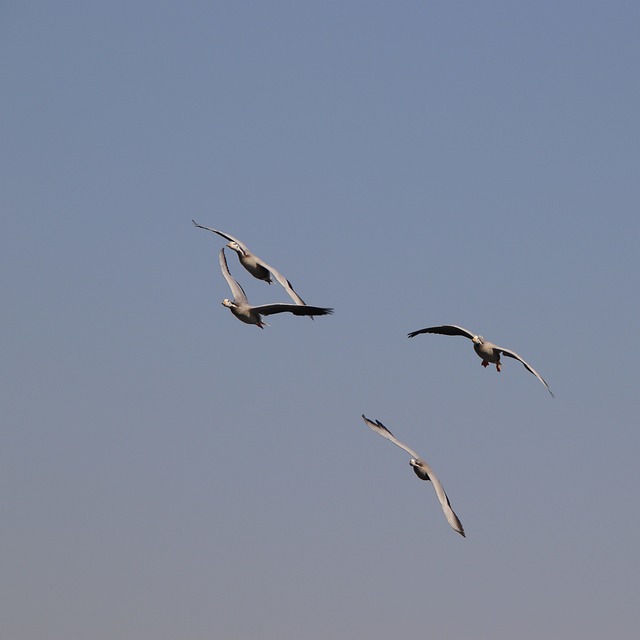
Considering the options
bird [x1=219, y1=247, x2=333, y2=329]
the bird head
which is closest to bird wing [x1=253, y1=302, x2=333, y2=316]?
bird [x1=219, y1=247, x2=333, y2=329]

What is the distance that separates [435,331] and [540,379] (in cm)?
741

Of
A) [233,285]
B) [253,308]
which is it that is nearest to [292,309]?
[253,308]

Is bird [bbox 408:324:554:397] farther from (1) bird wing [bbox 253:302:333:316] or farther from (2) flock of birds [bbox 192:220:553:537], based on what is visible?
(1) bird wing [bbox 253:302:333:316]

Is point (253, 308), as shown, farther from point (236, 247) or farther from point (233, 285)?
point (236, 247)

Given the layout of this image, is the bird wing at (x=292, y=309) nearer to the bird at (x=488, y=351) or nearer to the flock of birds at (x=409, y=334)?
the flock of birds at (x=409, y=334)

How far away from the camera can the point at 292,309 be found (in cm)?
5097

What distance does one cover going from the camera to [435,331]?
6400 cm

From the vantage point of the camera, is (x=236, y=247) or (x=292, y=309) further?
(x=236, y=247)

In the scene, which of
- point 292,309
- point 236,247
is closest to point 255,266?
point 236,247

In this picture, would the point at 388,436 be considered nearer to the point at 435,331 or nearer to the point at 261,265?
the point at 435,331

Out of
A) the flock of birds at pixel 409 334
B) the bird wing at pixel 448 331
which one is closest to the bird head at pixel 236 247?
the flock of birds at pixel 409 334

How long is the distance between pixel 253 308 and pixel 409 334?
1326 cm

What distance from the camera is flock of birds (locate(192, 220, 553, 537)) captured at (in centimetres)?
5450

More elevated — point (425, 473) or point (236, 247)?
point (236, 247)
